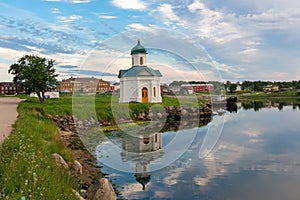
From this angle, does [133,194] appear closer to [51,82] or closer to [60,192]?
[60,192]

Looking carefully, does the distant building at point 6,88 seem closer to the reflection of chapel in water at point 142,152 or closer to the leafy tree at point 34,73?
the leafy tree at point 34,73

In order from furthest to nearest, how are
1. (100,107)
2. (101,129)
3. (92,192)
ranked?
(100,107) < (101,129) < (92,192)

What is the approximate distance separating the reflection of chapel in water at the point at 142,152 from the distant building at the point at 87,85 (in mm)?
10105

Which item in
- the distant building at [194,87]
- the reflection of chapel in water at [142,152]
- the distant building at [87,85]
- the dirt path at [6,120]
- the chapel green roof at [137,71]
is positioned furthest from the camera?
the chapel green roof at [137,71]

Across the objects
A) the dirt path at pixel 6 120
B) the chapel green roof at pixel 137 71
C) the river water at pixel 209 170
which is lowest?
the river water at pixel 209 170

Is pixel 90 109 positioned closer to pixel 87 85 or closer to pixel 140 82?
pixel 87 85

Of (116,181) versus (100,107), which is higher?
(100,107)

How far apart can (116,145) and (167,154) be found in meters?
4.50

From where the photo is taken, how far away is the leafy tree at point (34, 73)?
37.0 metres

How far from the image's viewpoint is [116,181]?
1470 centimetres

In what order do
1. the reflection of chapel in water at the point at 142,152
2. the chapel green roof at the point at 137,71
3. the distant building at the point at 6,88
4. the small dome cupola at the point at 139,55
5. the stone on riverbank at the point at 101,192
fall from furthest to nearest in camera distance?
the distant building at the point at 6,88 < the small dome cupola at the point at 139,55 < the chapel green roof at the point at 137,71 < the reflection of chapel in water at the point at 142,152 < the stone on riverbank at the point at 101,192

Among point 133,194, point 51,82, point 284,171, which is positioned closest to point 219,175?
point 284,171

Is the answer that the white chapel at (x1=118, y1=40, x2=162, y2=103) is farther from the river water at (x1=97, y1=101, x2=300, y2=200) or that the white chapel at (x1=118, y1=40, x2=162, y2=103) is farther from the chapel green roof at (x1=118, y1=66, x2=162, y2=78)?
the river water at (x1=97, y1=101, x2=300, y2=200)

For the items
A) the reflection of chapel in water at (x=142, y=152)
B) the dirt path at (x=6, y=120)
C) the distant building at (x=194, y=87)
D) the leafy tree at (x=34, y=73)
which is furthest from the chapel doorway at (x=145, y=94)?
the dirt path at (x=6, y=120)
